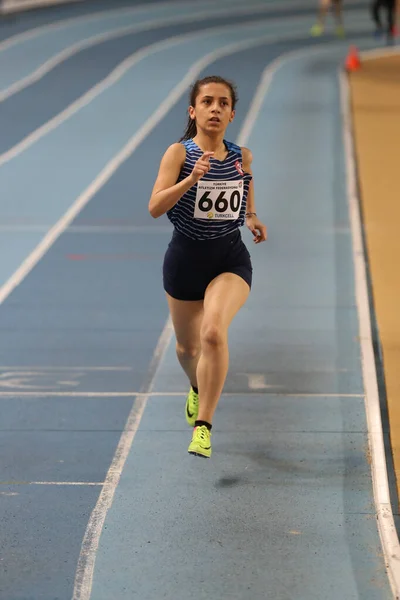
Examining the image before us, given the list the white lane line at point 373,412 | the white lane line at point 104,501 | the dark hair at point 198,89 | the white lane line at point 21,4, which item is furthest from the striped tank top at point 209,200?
the white lane line at point 21,4

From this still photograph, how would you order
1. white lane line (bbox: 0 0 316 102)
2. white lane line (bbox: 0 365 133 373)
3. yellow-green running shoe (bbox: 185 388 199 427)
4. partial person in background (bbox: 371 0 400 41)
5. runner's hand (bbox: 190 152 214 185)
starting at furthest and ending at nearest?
partial person in background (bbox: 371 0 400 41)
white lane line (bbox: 0 0 316 102)
white lane line (bbox: 0 365 133 373)
yellow-green running shoe (bbox: 185 388 199 427)
runner's hand (bbox: 190 152 214 185)

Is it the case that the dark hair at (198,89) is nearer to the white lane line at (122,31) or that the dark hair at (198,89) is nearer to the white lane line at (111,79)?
the white lane line at (111,79)

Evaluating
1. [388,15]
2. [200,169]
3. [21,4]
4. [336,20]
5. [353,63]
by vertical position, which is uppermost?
[200,169]

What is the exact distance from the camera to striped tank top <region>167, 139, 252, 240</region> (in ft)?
20.4

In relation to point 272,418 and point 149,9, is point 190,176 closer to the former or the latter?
point 272,418

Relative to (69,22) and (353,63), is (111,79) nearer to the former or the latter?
(353,63)

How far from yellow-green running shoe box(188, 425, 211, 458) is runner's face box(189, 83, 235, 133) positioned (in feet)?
5.17

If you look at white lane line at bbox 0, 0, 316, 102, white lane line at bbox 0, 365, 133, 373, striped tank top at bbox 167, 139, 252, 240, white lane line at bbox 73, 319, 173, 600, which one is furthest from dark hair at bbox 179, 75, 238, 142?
white lane line at bbox 0, 0, 316, 102

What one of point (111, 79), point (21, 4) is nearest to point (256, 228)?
point (111, 79)

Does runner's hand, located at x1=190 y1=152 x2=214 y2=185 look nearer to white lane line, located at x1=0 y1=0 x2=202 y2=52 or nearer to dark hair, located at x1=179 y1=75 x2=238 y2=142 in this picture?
dark hair, located at x1=179 y1=75 x2=238 y2=142

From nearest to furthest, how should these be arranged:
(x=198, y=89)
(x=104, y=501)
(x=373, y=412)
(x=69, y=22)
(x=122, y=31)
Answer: (x=104, y=501) → (x=198, y=89) → (x=373, y=412) → (x=122, y=31) → (x=69, y=22)

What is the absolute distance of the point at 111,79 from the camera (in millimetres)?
24016

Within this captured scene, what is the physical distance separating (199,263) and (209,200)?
37 centimetres

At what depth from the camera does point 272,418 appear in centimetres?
732
